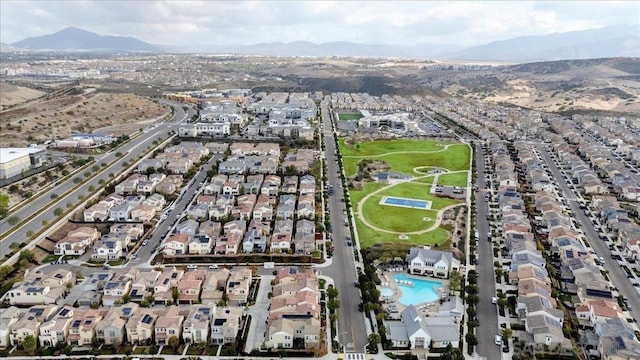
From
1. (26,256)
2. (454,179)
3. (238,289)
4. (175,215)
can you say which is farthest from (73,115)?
(238,289)

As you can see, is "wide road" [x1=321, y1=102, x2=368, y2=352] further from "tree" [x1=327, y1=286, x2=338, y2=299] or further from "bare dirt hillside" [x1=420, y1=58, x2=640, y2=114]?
"bare dirt hillside" [x1=420, y1=58, x2=640, y2=114]

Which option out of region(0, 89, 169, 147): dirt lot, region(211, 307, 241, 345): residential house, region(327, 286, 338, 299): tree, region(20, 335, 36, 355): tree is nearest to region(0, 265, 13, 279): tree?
region(20, 335, 36, 355): tree

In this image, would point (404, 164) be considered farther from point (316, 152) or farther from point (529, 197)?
point (529, 197)

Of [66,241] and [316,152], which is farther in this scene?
[316,152]

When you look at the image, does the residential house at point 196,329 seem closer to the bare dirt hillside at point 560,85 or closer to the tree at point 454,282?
the tree at point 454,282

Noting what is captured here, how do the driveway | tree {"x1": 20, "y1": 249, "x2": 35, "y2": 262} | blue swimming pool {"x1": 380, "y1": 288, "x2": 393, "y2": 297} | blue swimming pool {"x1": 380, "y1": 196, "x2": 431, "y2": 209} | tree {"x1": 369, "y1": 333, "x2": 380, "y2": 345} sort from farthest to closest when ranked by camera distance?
blue swimming pool {"x1": 380, "y1": 196, "x2": 431, "y2": 209} → tree {"x1": 20, "y1": 249, "x2": 35, "y2": 262} → blue swimming pool {"x1": 380, "y1": 288, "x2": 393, "y2": 297} → the driveway → tree {"x1": 369, "y1": 333, "x2": 380, "y2": 345}

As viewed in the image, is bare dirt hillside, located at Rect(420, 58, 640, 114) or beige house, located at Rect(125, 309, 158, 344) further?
bare dirt hillside, located at Rect(420, 58, 640, 114)

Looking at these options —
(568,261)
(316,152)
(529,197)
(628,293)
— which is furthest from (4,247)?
(529,197)
